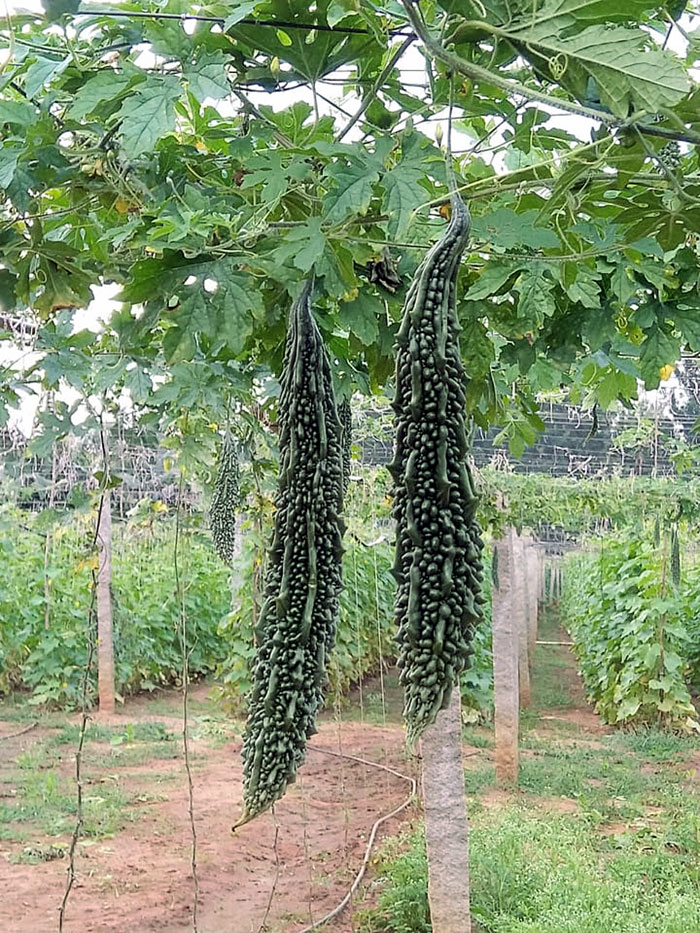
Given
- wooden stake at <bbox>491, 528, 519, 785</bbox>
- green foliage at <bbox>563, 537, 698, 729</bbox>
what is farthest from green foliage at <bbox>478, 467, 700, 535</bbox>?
green foliage at <bbox>563, 537, 698, 729</bbox>

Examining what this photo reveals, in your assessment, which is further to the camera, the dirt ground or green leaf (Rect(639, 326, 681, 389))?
the dirt ground

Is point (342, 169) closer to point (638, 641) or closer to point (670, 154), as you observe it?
point (670, 154)

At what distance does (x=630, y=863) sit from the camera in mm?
6121

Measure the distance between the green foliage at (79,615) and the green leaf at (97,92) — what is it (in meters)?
8.10

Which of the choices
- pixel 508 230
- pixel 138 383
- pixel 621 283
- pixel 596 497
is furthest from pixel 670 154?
pixel 596 497

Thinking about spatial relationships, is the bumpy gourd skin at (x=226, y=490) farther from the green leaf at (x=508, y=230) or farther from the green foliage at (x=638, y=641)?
the green foliage at (x=638, y=641)

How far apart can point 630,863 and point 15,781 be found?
484 centimetres

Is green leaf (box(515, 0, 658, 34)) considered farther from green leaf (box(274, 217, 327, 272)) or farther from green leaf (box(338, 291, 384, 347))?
green leaf (box(338, 291, 384, 347))

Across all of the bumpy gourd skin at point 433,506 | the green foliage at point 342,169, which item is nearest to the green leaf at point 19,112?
the green foliage at point 342,169

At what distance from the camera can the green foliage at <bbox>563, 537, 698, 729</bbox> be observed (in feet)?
35.8

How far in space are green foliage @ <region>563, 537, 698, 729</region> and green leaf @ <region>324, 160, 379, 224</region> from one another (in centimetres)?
997

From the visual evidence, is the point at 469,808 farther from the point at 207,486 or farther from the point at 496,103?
the point at 496,103

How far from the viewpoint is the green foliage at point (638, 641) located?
429 inches

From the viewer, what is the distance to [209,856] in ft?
20.7
